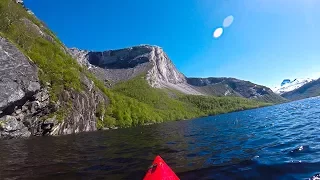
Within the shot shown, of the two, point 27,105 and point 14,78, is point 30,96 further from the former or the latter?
point 14,78

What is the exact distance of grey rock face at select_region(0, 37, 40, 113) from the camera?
58.2m

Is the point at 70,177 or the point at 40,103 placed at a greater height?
the point at 40,103

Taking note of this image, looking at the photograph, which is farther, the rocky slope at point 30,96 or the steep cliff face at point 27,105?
the rocky slope at point 30,96

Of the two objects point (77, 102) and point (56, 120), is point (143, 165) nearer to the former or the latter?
point (56, 120)

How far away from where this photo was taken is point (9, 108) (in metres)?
59.2

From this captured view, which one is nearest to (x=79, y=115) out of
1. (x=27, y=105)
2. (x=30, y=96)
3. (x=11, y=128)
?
(x=30, y=96)

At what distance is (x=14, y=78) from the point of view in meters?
61.9

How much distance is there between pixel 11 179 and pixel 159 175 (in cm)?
1245

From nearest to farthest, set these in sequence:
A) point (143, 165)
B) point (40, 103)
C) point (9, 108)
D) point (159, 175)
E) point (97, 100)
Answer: point (159, 175) < point (143, 165) < point (9, 108) < point (40, 103) < point (97, 100)

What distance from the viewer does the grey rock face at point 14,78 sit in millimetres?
58188

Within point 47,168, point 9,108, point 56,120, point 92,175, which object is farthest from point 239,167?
point 56,120

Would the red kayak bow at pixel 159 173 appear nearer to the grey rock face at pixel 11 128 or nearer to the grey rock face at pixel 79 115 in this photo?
the grey rock face at pixel 11 128

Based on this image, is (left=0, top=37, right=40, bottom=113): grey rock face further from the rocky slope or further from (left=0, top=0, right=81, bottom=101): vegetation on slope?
(left=0, top=0, right=81, bottom=101): vegetation on slope

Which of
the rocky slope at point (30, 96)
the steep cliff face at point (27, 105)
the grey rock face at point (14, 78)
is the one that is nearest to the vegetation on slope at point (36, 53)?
the rocky slope at point (30, 96)
